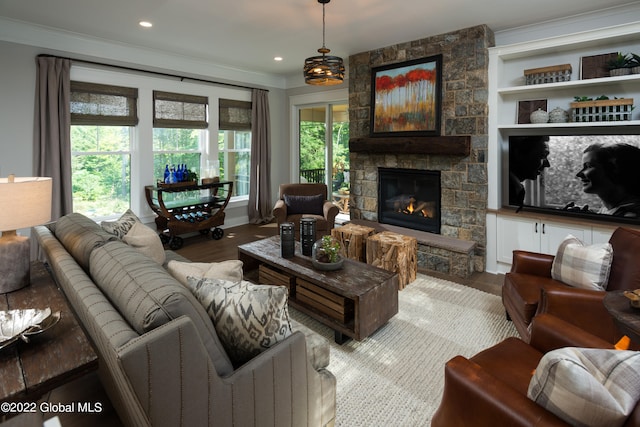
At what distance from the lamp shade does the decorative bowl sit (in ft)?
1.87

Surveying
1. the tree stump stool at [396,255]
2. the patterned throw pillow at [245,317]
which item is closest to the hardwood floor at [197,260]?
the tree stump stool at [396,255]

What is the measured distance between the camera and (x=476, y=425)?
49.5 inches

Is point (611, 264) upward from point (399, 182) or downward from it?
downward

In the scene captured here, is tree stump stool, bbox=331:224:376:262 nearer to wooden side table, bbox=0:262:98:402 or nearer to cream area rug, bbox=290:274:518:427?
cream area rug, bbox=290:274:518:427

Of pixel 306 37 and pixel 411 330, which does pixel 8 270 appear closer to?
pixel 411 330

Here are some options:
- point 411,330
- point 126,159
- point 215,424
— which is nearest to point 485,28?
point 411,330

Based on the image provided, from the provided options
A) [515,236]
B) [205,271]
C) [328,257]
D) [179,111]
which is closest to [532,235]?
[515,236]

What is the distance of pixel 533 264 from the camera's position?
105 inches

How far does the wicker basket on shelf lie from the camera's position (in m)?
3.24

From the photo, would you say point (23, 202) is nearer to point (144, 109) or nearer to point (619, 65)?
point (144, 109)

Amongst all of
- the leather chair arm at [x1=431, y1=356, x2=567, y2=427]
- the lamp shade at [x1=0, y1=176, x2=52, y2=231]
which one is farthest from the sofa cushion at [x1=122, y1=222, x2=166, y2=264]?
the leather chair arm at [x1=431, y1=356, x2=567, y2=427]

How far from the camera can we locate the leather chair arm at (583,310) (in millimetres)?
1985

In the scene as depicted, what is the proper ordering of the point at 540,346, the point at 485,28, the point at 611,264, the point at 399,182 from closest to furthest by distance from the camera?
the point at 540,346
the point at 611,264
the point at 485,28
the point at 399,182

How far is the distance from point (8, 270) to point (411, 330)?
2490 millimetres
